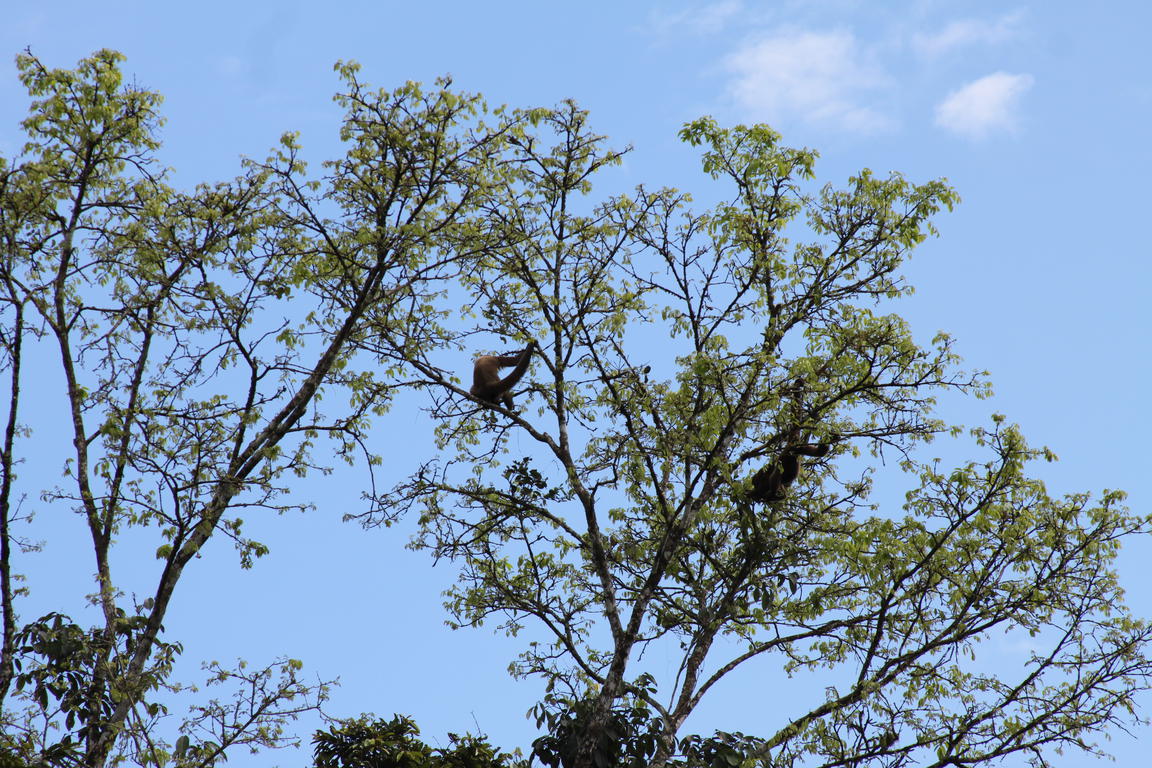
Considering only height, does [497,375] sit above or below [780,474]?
above

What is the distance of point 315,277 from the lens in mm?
15438

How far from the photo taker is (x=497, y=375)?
1662 cm

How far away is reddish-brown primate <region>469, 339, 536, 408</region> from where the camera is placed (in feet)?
53.4

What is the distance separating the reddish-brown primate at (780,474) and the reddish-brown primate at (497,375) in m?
3.51

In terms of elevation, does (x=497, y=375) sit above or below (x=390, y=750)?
above

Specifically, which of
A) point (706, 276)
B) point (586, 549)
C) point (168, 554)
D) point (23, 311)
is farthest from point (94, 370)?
point (706, 276)

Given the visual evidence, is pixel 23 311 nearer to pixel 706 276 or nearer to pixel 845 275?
pixel 706 276

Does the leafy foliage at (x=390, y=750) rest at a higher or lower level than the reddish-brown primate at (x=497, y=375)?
lower

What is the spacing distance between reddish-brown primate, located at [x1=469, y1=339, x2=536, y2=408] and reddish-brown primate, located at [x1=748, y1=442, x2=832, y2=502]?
351cm

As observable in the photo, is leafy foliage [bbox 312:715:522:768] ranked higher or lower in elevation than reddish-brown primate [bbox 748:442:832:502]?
lower

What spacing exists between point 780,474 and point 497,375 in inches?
165

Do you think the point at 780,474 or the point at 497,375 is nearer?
the point at 780,474

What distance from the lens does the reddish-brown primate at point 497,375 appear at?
53.4 feet

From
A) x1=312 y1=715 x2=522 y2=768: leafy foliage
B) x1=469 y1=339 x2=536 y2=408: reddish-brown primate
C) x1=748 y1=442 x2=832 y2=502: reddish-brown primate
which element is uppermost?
x1=469 y1=339 x2=536 y2=408: reddish-brown primate
